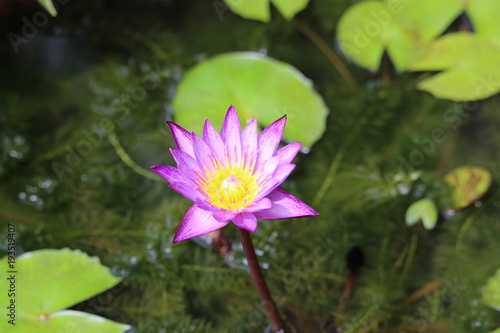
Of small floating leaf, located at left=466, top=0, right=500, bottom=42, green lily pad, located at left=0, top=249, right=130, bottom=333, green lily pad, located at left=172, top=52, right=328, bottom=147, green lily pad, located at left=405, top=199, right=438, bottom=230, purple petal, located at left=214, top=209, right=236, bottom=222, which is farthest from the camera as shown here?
small floating leaf, located at left=466, top=0, right=500, bottom=42

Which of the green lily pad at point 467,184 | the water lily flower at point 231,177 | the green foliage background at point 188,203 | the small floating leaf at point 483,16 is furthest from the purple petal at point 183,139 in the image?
the small floating leaf at point 483,16

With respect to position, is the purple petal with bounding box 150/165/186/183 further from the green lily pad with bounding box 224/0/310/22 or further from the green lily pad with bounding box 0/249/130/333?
the green lily pad with bounding box 224/0/310/22

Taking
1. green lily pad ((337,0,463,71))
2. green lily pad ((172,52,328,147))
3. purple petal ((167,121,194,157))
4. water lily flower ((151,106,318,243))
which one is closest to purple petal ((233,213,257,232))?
water lily flower ((151,106,318,243))

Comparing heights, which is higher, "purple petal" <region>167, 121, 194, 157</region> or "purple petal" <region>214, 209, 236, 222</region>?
"purple petal" <region>167, 121, 194, 157</region>

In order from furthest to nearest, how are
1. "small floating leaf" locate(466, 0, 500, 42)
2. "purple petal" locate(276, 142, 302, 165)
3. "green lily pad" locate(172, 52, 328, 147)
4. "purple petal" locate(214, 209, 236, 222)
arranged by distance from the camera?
"small floating leaf" locate(466, 0, 500, 42), "green lily pad" locate(172, 52, 328, 147), "purple petal" locate(276, 142, 302, 165), "purple petal" locate(214, 209, 236, 222)

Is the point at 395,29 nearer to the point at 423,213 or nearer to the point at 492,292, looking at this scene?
the point at 423,213

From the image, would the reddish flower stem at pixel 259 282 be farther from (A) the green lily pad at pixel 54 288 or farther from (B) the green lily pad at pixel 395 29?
(B) the green lily pad at pixel 395 29

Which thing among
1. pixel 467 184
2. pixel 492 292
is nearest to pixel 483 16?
pixel 467 184
